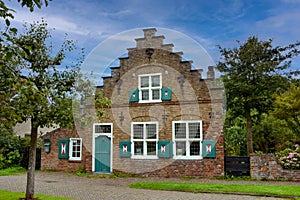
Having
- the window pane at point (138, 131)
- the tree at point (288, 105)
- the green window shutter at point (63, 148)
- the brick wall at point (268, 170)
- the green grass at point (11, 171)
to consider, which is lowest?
the green grass at point (11, 171)

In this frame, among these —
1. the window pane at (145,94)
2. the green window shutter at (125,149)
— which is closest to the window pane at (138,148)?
the green window shutter at (125,149)

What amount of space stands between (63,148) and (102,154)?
2450 millimetres

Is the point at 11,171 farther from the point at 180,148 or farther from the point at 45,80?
the point at 45,80

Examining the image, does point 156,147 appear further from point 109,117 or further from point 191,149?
point 109,117

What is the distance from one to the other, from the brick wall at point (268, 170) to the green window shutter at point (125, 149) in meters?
5.82

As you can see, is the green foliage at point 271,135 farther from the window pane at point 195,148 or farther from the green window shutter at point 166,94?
the green window shutter at point 166,94

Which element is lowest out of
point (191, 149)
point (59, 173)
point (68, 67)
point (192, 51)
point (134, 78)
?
point (59, 173)

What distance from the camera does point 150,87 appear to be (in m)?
15.5

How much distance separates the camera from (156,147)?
49.1 feet

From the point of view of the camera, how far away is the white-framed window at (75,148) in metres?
16.7

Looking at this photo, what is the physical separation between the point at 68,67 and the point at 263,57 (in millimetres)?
12261

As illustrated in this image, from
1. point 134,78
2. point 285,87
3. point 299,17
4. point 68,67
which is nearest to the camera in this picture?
point 68,67

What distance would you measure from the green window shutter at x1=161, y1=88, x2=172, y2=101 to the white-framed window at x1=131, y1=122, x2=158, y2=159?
1.32m

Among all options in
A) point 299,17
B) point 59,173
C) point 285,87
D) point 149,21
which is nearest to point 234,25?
point 299,17
